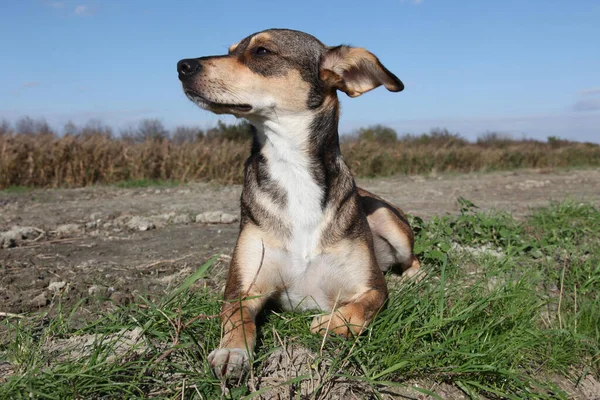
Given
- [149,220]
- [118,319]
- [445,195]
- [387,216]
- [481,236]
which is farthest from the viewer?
[445,195]

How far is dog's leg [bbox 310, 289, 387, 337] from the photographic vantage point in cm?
312

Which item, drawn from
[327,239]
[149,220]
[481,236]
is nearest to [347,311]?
[327,239]

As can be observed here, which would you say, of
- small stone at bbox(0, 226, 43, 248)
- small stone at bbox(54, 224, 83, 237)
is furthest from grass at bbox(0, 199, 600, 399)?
small stone at bbox(54, 224, 83, 237)

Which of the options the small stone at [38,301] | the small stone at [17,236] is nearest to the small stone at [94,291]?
the small stone at [38,301]

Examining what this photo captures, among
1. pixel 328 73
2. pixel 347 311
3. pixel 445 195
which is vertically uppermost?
pixel 328 73

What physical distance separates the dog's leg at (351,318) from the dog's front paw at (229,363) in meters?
0.51

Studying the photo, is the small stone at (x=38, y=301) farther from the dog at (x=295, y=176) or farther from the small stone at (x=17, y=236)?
the small stone at (x=17, y=236)

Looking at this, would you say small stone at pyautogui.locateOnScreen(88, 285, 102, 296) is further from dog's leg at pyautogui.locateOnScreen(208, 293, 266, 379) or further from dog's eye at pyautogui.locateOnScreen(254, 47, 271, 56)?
dog's eye at pyautogui.locateOnScreen(254, 47, 271, 56)

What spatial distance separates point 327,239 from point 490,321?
1151mm

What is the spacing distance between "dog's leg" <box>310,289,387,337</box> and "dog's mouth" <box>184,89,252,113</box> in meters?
1.41

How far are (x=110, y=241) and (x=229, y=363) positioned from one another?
4303 mm

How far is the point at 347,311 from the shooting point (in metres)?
3.24

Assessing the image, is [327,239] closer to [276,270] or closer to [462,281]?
[276,270]

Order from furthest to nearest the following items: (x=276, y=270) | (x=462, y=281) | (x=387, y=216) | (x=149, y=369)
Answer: (x=387, y=216) → (x=462, y=281) → (x=276, y=270) → (x=149, y=369)
